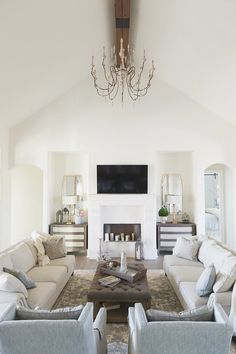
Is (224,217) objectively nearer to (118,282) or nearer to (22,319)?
(118,282)

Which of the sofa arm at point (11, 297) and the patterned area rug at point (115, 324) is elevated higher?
the sofa arm at point (11, 297)

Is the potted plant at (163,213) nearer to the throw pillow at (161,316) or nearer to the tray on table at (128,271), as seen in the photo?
the tray on table at (128,271)

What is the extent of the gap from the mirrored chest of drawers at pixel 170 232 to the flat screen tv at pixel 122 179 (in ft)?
3.58

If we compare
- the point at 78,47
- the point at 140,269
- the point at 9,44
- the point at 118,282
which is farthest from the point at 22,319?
the point at 78,47

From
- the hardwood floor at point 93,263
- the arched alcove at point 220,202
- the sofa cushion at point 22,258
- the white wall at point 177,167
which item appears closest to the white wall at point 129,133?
the white wall at point 177,167

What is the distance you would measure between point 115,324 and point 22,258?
180 centimetres

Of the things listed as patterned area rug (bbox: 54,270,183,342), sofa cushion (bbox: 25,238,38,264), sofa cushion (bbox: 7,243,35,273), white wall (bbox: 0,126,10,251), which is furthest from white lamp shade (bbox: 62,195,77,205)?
sofa cushion (bbox: 7,243,35,273)

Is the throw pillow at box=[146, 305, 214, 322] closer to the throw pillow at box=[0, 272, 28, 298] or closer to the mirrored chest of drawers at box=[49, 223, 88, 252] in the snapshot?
the throw pillow at box=[0, 272, 28, 298]

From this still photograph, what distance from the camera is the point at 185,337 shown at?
6.43ft

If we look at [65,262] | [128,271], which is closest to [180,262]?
[128,271]

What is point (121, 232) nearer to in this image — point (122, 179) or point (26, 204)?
point (122, 179)

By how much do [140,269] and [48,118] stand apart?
471 centimetres

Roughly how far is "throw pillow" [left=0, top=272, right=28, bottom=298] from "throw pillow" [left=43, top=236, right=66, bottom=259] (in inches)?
71.8

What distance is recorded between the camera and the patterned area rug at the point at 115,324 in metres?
3.32
